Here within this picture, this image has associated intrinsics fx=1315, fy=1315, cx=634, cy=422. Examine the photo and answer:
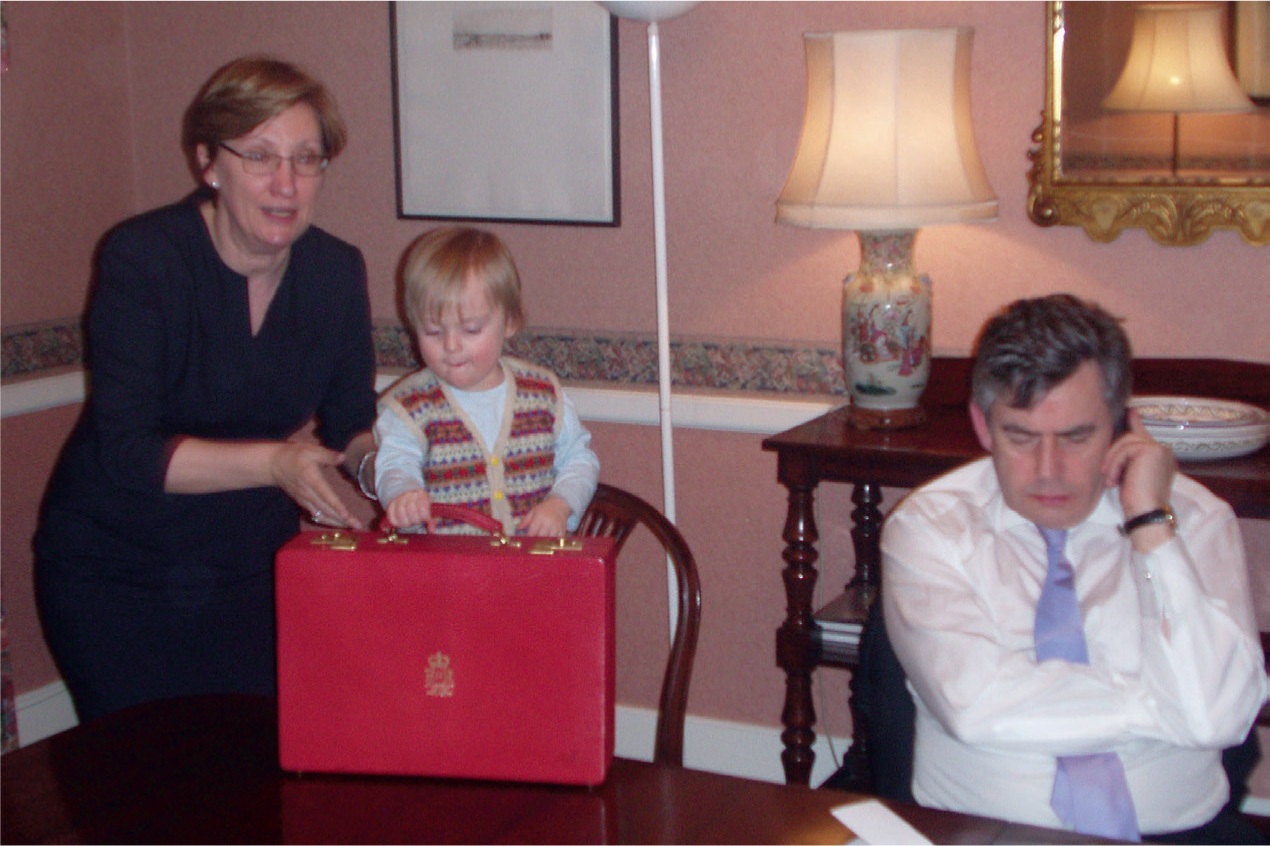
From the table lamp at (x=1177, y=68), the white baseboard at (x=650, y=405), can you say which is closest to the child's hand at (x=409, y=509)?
the white baseboard at (x=650, y=405)

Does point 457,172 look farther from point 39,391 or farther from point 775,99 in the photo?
point 39,391

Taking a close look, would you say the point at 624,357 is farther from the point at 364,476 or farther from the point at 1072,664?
the point at 1072,664

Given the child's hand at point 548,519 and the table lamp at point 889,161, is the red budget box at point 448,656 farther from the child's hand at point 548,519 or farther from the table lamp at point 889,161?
the table lamp at point 889,161

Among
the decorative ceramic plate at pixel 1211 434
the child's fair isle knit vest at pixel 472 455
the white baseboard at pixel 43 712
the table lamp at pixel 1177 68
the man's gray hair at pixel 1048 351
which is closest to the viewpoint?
the man's gray hair at pixel 1048 351

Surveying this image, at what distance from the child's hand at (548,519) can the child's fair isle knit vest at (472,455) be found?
0.18 m

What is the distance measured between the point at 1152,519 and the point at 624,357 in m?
1.74

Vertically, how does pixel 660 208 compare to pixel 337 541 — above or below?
above

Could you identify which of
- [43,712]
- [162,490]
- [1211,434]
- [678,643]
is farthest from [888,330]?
[43,712]

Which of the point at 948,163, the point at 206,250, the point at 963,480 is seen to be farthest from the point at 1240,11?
the point at 206,250

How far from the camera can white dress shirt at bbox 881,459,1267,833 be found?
1653 mm

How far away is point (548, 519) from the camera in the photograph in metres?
1.89

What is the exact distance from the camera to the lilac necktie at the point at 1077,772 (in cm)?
164

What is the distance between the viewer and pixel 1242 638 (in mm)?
1706

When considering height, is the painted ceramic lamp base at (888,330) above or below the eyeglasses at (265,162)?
below
